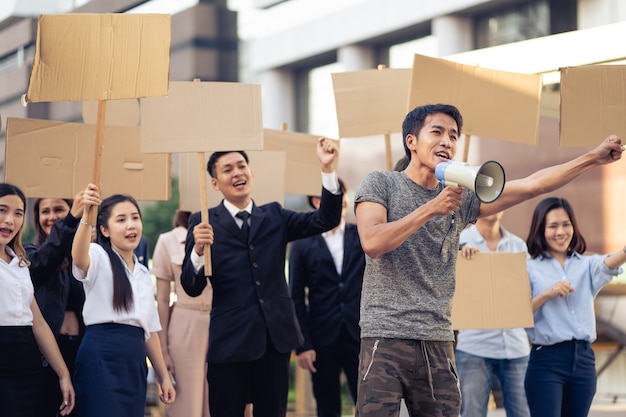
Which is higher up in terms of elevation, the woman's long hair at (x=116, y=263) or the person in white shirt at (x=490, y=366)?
the woman's long hair at (x=116, y=263)

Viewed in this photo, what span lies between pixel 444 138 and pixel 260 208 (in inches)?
67.2

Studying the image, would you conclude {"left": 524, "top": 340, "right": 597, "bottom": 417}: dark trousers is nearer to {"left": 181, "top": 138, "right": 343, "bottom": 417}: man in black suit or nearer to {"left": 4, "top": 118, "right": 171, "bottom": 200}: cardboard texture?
{"left": 181, "top": 138, "right": 343, "bottom": 417}: man in black suit

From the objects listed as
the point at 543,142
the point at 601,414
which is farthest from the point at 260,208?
the point at 543,142

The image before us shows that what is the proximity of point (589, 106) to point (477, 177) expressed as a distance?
1828 millimetres

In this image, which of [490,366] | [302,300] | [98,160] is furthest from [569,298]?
[98,160]

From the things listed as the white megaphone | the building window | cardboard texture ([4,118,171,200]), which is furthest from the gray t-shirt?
the building window

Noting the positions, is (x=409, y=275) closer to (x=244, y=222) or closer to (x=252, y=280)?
(x=252, y=280)

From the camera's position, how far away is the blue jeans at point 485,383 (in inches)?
237

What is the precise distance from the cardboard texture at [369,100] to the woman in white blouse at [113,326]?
4.76ft

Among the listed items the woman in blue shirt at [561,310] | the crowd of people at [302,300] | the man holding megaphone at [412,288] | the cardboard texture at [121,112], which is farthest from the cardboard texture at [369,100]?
the man holding megaphone at [412,288]

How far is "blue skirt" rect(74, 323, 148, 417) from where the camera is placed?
4.83 m

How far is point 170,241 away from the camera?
6.26m

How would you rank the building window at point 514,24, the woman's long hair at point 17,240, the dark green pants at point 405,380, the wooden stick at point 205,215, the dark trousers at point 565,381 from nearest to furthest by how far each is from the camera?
1. the dark green pants at point 405,380
2. the woman's long hair at point 17,240
3. the wooden stick at point 205,215
4. the dark trousers at point 565,381
5. the building window at point 514,24

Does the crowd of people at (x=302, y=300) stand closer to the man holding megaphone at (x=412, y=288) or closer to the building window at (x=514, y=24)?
the man holding megaphone at (x=412, y=288)
